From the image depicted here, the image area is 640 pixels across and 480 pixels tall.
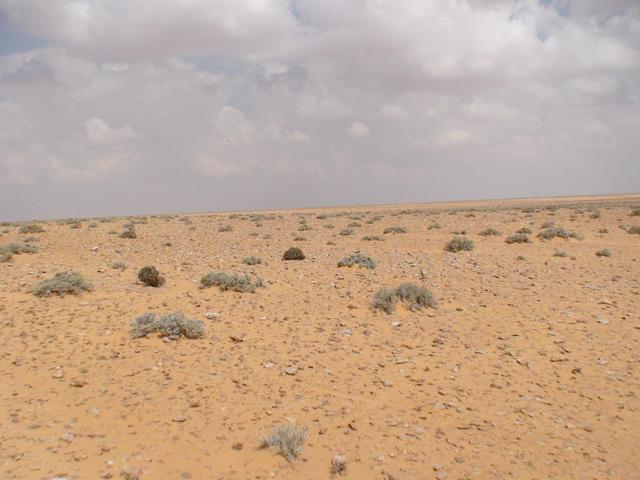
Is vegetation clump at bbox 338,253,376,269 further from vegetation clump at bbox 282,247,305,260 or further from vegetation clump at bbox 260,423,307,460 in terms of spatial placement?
vegetation clump at bbox 260,423,307,460

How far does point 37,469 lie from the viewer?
4.37m

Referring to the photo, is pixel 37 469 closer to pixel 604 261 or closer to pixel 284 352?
pixel 284 352

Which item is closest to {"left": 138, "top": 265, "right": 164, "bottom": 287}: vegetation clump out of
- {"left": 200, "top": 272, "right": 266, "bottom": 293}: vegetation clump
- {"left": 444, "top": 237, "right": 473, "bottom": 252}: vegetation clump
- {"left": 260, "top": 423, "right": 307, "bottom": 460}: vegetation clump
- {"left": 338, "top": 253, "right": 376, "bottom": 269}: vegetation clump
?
{"left": 200, "top": 272, "right": 266, "bottom": 293}: vegetation clump

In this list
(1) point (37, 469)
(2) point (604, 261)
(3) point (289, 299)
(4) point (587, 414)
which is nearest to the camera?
(1) point (37, 469)

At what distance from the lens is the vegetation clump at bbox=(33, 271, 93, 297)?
9.10 m

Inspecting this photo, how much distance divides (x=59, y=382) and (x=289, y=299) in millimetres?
4712

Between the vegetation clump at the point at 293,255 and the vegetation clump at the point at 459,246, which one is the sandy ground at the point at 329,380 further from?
the vegetation clump at the point at 459,246

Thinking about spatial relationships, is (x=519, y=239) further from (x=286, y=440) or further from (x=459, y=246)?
(x=286, y=440)

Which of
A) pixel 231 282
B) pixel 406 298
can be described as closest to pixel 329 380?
pixel 406 298

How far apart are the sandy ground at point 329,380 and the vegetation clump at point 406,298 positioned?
0.73ft

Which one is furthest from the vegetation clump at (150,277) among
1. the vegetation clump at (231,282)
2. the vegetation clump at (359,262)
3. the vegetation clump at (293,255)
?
the vegetation clump at (359,262)

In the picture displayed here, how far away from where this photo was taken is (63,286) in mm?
9266

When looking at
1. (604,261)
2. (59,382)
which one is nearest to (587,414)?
(59,382)

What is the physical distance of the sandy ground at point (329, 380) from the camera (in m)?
4.63
